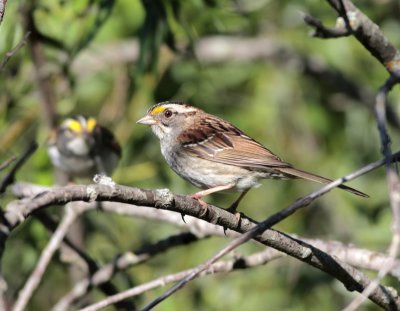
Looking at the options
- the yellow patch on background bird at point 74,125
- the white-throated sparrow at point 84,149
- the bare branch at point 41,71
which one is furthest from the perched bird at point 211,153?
the yellow patch on background bird at point 74,125

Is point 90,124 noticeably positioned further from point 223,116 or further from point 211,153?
point 211,153

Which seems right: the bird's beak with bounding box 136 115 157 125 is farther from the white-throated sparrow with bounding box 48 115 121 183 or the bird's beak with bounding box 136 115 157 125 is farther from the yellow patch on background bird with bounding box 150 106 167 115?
the white-throated sparrow with bounding box 48 115 121 183

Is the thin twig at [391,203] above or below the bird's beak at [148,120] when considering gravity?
above

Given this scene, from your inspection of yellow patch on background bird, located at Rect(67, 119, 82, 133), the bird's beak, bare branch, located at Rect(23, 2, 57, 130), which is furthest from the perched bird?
yellow patch on background bird, located at Rect(67, 119, 82, 133)

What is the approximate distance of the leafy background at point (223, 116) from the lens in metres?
5.50

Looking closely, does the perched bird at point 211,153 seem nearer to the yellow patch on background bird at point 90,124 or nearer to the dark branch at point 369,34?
the dark branch at point 369,34

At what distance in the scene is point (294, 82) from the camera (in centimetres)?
729

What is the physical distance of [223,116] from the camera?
6.58 meters

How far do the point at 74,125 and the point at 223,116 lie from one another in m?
1.19

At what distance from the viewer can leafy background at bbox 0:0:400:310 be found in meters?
5.50

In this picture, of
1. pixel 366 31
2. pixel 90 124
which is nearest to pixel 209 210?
pixel 366 31

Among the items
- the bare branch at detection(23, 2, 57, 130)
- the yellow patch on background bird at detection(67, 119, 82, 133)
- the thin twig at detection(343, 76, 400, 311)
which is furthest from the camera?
the yellow patch on background bird at detection(67, 119, 82, 133)

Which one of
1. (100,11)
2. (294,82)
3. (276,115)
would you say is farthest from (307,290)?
(100,11)

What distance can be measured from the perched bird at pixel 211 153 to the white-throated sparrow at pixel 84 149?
4.53 ft
